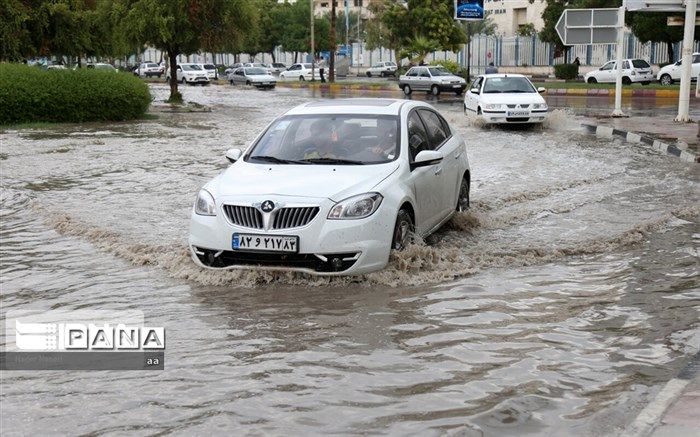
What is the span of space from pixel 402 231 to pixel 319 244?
97 centimetres

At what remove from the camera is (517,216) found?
1062 cm

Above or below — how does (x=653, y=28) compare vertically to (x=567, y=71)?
above

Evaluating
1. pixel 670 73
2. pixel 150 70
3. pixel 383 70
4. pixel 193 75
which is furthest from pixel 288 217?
pixel 150 70

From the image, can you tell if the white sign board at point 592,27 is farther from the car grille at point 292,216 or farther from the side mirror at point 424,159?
the car grille at point 292,216

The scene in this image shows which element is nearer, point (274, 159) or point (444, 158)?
point (274, 159)

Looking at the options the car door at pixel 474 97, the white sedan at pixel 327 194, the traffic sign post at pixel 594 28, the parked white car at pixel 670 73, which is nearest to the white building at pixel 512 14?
the parked white car at pixel 670 73

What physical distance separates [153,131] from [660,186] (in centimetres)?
1500

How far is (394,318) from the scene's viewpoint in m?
6.40

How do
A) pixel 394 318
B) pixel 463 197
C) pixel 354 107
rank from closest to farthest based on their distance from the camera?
pixel 394 318, pixel 354 107, pixel 463 197

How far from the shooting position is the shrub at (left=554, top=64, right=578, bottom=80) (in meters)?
49.3

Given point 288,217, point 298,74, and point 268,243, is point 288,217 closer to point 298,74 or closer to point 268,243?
point 268,243

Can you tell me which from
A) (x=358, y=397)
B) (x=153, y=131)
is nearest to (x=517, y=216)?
(x=358, y=397)

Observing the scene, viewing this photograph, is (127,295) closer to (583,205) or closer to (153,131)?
(583,205)

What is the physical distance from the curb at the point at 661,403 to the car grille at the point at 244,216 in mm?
3401
